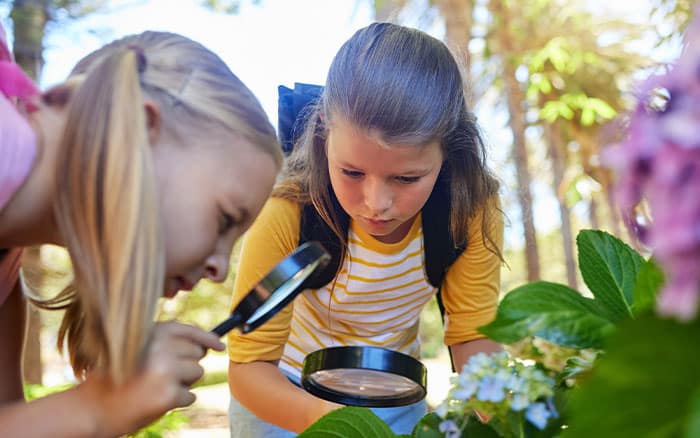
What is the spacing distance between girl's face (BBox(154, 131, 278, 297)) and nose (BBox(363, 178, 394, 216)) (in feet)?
1.64

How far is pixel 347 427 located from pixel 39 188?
0.52 m

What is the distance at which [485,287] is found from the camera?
6.32 ft

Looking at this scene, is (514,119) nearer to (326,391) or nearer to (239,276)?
(239,276)

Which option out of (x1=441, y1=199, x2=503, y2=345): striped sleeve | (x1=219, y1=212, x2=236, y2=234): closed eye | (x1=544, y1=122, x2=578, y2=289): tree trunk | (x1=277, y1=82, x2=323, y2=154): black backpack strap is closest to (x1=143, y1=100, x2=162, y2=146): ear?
(x1=219, y1=212, x2=236, y2=234): closed eye

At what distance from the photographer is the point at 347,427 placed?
81 cm

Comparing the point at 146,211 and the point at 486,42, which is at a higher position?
the point at 486,42

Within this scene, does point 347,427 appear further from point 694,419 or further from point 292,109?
point 292,109

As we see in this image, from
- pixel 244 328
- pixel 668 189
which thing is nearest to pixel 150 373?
pixel 244 328

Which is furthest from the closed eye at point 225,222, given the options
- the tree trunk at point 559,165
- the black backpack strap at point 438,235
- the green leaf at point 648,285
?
the tree trunk at point 559,165

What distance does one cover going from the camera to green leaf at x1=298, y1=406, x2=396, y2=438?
2.66 ft

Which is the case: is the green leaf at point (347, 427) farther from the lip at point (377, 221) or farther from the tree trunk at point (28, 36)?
the tree trunk at point (28, 36)

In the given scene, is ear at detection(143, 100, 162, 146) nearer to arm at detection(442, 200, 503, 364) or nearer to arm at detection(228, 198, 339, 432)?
arm at detection(228, 198, 339, 432)

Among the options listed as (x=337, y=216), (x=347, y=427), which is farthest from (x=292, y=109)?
(x=347, y=427)

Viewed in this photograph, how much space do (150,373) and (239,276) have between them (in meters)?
0.91
